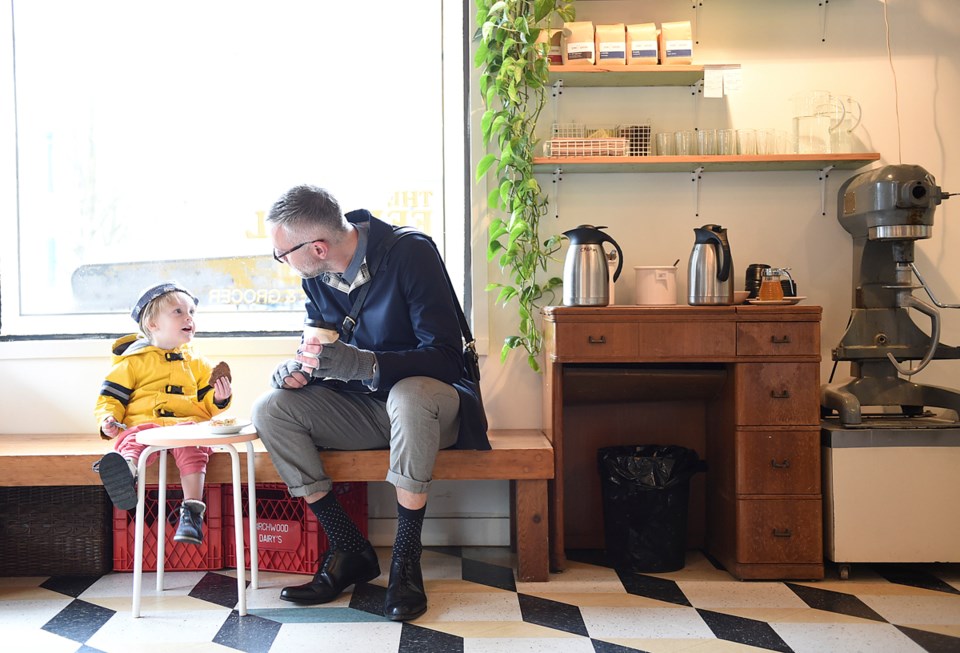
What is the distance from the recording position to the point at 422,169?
12.0 feet

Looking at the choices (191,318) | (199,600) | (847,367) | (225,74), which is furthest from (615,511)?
(225,74)

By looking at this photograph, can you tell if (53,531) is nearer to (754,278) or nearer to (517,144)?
(517,144)

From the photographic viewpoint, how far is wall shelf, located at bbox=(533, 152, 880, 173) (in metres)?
3.23

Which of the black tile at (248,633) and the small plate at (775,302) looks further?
the small plate at (775,302)

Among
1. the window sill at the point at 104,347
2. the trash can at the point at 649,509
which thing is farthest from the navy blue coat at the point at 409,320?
the window sill at the point at 104,347

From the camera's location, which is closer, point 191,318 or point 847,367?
point 191,318

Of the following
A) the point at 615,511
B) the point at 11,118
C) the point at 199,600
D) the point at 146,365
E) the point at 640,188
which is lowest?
the point at 199,600

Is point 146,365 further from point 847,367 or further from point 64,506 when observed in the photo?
point 847,367

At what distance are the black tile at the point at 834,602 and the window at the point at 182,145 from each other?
1975mm

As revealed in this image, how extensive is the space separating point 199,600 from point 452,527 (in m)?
1.05

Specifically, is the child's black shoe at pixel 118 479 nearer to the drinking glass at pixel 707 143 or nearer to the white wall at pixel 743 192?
the white wall at pixel 743 192

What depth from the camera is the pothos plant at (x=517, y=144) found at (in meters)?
3.13

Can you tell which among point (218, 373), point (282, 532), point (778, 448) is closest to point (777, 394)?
point (778, 448)

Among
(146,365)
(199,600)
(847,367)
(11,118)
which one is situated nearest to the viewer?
(199,600)
